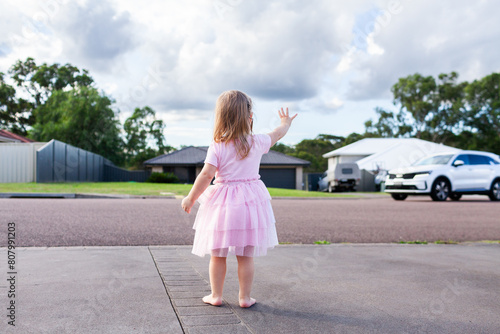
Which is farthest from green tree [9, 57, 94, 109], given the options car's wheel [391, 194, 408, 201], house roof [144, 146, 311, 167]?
car's wheel [391, 194, 408, 201]

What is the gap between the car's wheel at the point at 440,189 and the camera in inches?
575

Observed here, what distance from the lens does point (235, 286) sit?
3748 mm

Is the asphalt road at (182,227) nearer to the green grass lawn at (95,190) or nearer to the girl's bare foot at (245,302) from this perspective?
the girl's bare foot at (245,302)

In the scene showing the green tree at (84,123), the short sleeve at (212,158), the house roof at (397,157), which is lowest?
the short sleeve at (212,158)

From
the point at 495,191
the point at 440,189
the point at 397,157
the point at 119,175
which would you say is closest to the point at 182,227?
the point at 440,189

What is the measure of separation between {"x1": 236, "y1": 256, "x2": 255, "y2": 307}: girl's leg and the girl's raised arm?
904mm

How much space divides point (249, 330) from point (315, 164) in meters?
55.9

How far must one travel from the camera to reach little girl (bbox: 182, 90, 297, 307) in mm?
3150

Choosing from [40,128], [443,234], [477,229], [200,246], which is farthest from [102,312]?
[40,128]

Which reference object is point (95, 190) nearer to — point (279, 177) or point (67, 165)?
point (67, 165)

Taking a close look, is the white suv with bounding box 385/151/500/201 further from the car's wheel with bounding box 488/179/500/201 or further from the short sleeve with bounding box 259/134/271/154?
the short sleeve with bounding box 259/134/271/154

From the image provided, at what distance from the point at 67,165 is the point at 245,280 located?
24181 millimetres

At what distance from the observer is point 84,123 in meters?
40.1

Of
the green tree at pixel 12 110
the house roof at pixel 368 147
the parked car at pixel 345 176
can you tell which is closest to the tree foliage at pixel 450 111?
the house roof at pixel 368 147
